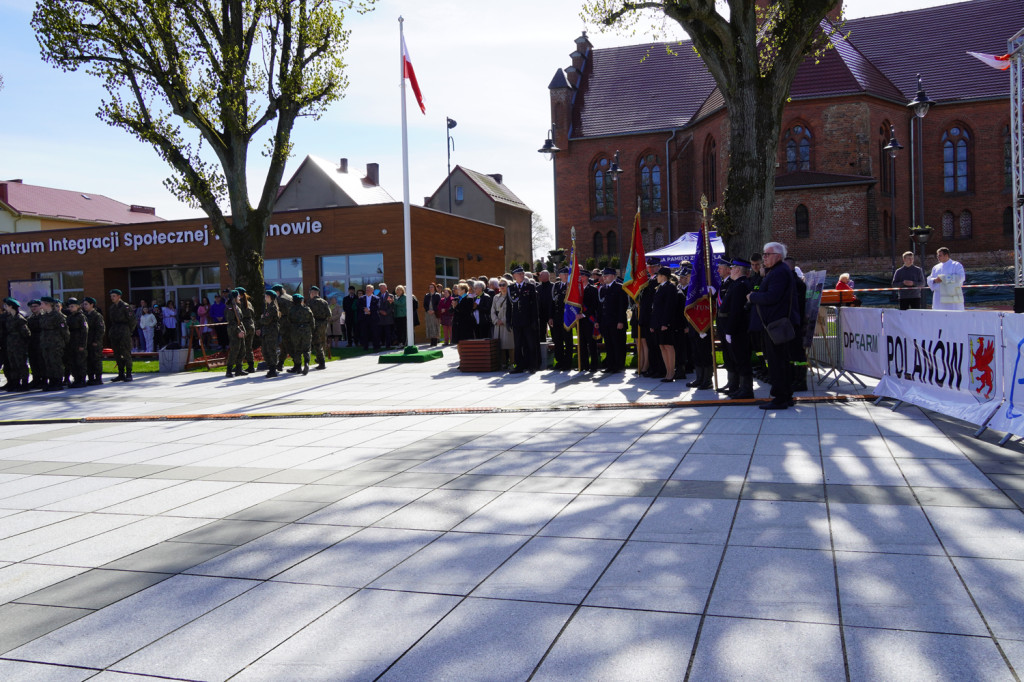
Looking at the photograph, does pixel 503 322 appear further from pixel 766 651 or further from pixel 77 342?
pixel 766 651

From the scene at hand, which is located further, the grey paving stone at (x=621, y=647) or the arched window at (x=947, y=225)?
the arched window at (x=947, y=225)

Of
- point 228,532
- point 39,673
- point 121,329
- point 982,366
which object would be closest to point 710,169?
point 121,329

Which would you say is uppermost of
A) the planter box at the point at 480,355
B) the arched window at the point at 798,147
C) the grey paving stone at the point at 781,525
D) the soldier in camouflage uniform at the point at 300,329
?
the arched window at the point at 798,147

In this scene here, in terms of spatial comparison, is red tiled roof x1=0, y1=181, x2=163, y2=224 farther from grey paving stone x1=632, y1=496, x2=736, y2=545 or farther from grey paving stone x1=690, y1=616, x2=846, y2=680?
grey paving stone x1=690, y1=616, x2=846, y2=680

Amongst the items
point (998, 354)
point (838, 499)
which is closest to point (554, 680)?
point (838, 499)

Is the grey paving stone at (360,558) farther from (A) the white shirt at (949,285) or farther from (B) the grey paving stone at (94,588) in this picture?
(A) the white shirt at (949,285)

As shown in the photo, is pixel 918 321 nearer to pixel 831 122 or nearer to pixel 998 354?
pixel 998 354

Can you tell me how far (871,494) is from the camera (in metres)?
5.39

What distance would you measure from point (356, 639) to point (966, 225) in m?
54.0

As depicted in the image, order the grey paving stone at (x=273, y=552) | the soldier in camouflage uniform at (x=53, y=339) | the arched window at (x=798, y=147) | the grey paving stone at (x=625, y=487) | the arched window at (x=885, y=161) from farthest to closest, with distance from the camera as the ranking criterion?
the arched window at (x=885, y=161) < the arched window at (x=798, y=147) < the soldier in camouflage uniform at (x=53, y=339) < the grey paving stone at (x=625, y=487) < the grey paving stone at (x=273, y=552)

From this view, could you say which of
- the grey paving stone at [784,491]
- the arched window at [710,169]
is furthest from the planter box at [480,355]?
the arched window at [710,169]

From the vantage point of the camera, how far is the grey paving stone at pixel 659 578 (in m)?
3.66

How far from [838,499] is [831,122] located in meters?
42.8

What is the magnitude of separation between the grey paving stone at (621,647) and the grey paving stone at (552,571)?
288 mm
